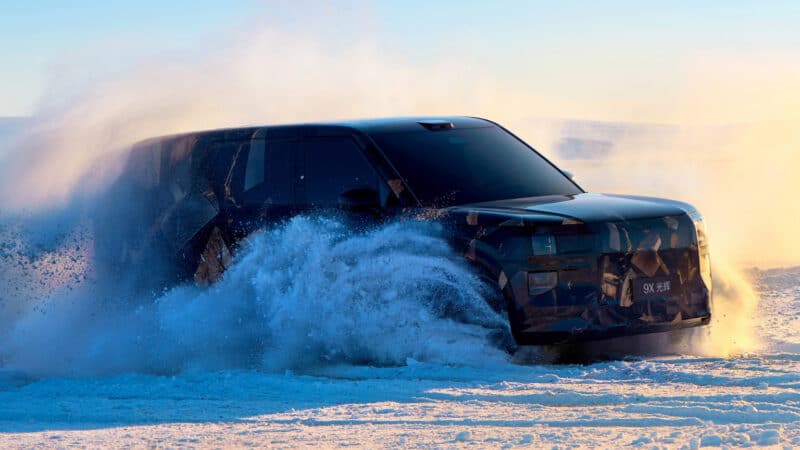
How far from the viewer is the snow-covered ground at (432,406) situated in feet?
19.9

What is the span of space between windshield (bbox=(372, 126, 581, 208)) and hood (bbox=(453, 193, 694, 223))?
18 centimetres

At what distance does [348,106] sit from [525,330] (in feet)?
38.6

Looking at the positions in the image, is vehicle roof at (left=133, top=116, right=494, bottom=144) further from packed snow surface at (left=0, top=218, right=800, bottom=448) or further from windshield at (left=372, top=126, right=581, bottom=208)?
packed snow surface at (left=0, top=218, right=800, bottom=448)

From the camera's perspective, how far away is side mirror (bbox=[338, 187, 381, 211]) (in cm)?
855

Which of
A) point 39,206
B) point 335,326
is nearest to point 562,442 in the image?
point 335,326

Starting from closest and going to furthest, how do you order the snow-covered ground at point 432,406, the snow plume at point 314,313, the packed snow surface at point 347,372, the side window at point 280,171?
the snow-covered ground at point 432,406 < the packed snow surface at point 347,372 < the snow plume at point 314,313 < the side window at point 280,171

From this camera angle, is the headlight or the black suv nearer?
the black suv

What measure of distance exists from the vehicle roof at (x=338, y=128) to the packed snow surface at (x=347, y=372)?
0.73 m

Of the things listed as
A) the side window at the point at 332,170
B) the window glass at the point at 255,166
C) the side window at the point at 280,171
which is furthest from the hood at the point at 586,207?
the window glass at the point at 255,166

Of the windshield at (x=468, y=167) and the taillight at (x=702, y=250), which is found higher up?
the windshield at (x=468, y=167)

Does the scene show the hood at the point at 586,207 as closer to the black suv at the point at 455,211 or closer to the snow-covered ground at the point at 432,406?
the black suv at the point at 455,211

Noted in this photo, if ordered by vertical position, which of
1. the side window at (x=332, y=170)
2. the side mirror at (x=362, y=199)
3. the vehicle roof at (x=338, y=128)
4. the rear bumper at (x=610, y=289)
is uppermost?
the vehicle roof at (x=338, y=128)

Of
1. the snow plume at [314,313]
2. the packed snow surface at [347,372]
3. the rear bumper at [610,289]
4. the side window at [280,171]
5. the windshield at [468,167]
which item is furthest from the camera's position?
the side window at [280,171]

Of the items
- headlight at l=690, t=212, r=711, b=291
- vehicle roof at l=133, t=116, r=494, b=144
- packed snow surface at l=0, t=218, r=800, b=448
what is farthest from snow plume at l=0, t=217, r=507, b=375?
headlight at l=690, t=212, r=711, b=291
